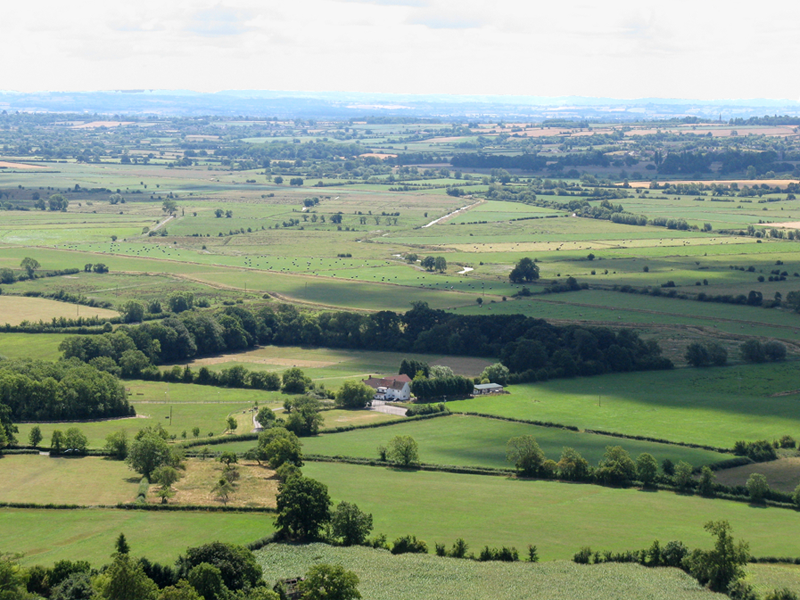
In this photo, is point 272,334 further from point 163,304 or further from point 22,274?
point 22,274

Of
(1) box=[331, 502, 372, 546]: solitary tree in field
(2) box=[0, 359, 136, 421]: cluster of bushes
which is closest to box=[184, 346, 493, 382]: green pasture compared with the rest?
(2) box=[0, 359, 136, 421]: cluster of bushes

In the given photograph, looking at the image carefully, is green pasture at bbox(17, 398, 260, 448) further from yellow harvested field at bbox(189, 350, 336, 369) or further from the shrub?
the shrub

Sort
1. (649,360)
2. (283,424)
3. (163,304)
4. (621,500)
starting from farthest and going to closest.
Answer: (163,304)
(649,360)
(283,424)
(621,500)

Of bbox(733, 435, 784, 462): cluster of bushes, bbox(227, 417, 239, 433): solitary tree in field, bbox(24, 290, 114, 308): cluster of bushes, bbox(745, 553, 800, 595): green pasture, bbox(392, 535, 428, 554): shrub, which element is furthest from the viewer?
bbox(24, 290, 114, 308): cluster of bushes

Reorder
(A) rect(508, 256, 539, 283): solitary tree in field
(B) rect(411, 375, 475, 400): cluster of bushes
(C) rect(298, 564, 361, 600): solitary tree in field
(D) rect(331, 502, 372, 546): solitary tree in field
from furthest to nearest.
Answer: (A) rect(508, 256, 539, 283): solitary tree in field < (B) rect(411, 375, 475, 400): cluster of bushes < (D) rect(331, 502, 372, 546): solitary tree in field < (C) rect(298, 564, 361, 600): solitary tree in field

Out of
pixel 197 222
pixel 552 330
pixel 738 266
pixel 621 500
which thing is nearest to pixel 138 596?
pixel 621 500

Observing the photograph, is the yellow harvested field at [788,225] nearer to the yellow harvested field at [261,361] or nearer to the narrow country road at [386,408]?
the yellow harvested field at [261,361]
